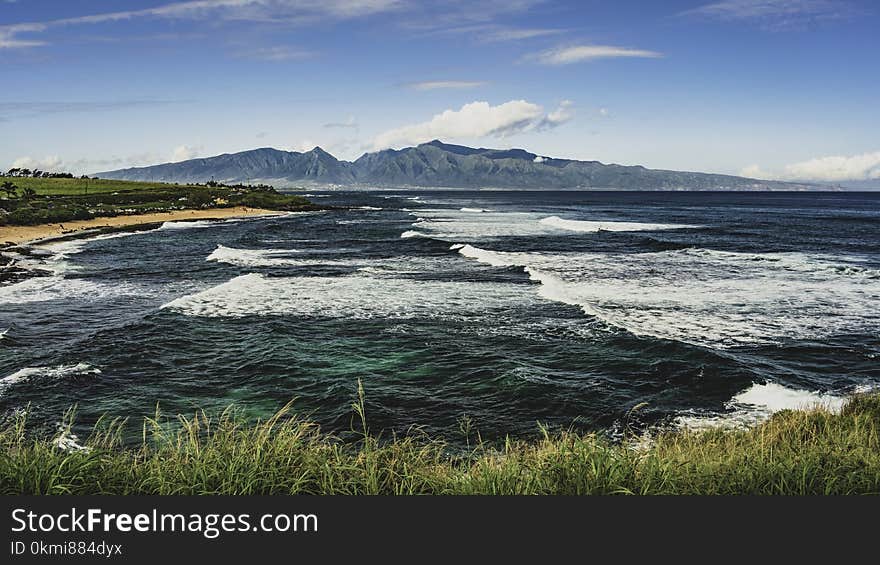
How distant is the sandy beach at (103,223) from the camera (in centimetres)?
5119

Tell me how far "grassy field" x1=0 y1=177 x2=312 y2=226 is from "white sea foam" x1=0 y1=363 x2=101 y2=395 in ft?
150

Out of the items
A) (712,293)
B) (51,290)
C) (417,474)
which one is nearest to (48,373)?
(417,474)

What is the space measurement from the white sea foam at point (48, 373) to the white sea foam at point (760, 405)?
13882 mm

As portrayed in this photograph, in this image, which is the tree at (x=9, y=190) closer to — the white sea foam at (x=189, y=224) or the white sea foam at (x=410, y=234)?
the white sea foam at (x=189, y=224)

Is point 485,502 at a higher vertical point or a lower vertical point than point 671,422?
higher

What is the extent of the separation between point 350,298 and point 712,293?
49.4ft

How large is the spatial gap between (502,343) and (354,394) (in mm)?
5922

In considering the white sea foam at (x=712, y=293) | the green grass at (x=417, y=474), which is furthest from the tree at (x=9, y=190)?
the green grass at (x=417, y=474)

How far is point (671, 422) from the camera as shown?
44.8 feet

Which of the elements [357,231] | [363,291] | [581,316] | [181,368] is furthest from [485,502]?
[357,231]

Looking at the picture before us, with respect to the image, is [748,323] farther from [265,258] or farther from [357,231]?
[357,231]

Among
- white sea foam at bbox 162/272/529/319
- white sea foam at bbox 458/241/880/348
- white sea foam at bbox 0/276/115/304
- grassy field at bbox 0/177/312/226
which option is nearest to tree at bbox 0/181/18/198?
grassy field at bbox 0/177/312/226

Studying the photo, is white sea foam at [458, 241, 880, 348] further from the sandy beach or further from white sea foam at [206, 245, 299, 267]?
the sandy beach

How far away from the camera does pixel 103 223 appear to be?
222ft
